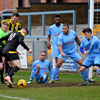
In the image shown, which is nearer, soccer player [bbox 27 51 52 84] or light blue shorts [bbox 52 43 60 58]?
soccer player [bbox 27 51 52 84]

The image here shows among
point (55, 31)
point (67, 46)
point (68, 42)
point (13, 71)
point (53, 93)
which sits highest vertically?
point (55, 31)

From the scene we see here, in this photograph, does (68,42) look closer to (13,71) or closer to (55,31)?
(55,31)

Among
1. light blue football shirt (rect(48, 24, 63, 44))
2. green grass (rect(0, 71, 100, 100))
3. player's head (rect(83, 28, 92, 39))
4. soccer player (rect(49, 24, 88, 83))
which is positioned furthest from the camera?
light blue football shirt (rect(48, 24, 63, 44))

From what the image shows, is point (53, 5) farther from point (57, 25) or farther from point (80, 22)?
point (57, 25)

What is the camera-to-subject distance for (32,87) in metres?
13.4

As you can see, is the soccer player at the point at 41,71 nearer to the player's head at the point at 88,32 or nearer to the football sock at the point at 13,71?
the football sock at the point at 13,71

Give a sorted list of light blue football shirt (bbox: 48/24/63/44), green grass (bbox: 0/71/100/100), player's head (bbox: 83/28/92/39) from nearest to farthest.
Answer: green grass (bbox: 0/71/100/100)
player's head (bbox: 83/28/92/39)
light blue football shirt (bbox: 48/24/63/44)

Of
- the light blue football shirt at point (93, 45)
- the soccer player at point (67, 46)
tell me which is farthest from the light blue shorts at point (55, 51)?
the light blue football shirt at point (93, 45)

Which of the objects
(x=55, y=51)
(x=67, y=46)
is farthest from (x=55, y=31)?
(x=67, y=46)

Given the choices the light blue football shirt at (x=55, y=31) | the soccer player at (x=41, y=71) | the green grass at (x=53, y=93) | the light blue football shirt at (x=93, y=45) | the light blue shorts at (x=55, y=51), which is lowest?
the green grass at (x=53, y=93)

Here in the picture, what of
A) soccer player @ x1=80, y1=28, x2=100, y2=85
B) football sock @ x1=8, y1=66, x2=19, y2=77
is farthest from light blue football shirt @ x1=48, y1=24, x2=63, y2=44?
football sock @ x1=8, y1=66, x2=19, y2=77

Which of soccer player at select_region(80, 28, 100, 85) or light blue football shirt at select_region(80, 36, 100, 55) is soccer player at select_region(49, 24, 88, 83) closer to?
soccer player at select_region(80, 28, 100, 85)

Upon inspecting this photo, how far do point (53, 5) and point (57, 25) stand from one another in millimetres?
9225

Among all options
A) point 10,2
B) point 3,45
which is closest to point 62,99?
point 3,45
